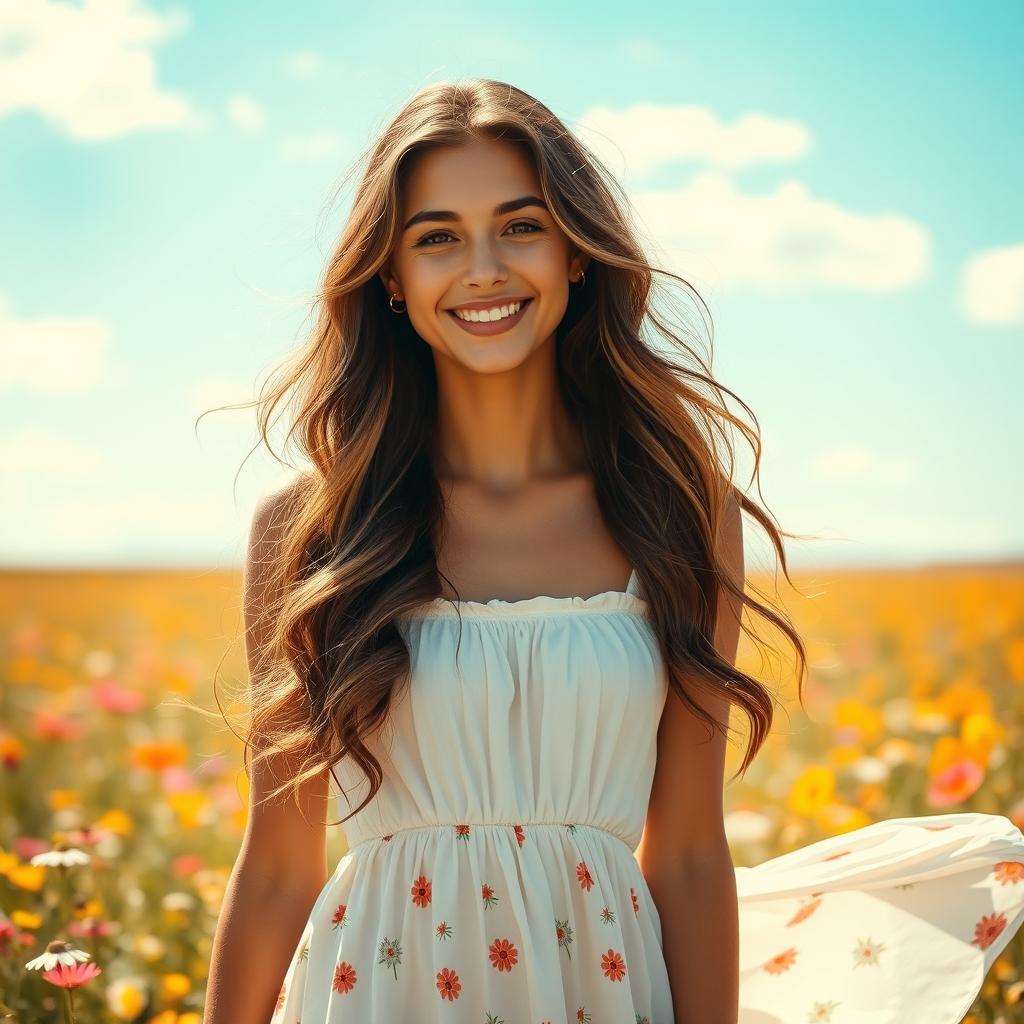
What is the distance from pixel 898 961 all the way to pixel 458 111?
1877 millimetres

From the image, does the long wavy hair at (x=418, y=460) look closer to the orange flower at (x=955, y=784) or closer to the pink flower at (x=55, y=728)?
the orange flower at (x=955, y=784)

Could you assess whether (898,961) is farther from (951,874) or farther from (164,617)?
(164,617)

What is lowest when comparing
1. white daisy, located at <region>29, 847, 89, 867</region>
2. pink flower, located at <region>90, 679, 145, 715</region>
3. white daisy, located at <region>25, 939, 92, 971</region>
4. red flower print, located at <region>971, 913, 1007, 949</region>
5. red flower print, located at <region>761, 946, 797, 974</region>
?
red flower print, located at <region>761, 946, 797, 974</region>

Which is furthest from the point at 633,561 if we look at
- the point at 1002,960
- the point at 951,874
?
the point at 1002,960

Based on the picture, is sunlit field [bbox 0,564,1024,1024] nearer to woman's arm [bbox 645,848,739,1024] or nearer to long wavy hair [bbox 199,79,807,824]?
long wavy hair [bbox 199,79,807,824]

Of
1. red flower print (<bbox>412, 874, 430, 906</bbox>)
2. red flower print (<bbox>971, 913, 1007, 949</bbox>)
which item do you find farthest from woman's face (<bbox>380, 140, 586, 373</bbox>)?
red flower print (<bbox>971, 913, 1007, 949</bbox>)

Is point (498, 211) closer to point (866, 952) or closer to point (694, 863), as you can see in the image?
point (694, 863)

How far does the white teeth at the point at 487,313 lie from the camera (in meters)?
2.67

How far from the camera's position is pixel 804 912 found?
2.88 metres

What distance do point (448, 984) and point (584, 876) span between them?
30 cm

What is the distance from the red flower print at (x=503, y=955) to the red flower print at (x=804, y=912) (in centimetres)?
74

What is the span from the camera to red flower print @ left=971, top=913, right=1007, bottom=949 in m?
2.63

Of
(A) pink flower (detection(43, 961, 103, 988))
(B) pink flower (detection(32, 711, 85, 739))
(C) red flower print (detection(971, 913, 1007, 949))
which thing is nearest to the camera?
(A) pink flower (detection(43, 961, 103, 988))

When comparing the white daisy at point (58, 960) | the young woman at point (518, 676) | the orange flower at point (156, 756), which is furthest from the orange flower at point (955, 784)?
the white daisy at point (58, 960)
